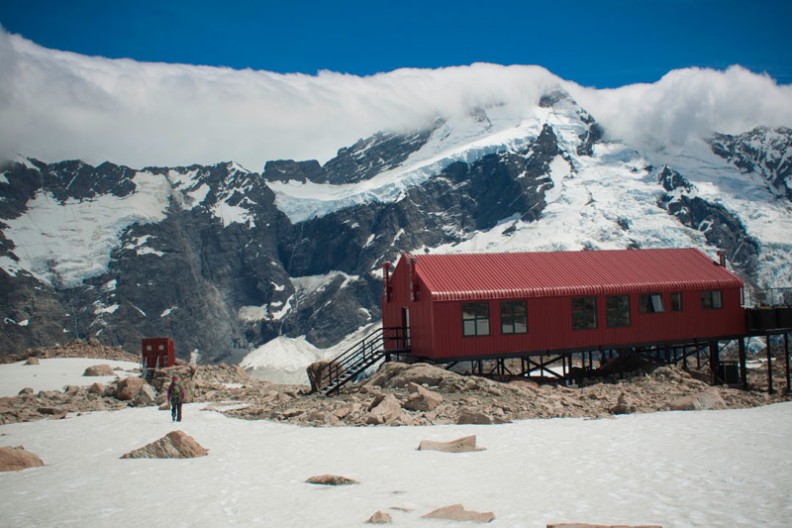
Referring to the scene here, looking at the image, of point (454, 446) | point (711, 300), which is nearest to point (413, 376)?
point (454, 446)

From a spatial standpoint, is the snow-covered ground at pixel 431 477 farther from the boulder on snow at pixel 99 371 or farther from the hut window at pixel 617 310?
the boulder on snow at pixel 99 371

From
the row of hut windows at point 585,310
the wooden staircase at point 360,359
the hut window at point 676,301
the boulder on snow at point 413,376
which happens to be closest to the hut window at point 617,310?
the row of hut windows at point 585,310

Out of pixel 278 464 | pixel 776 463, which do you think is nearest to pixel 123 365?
pixel 278 464

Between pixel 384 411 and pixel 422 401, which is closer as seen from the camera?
pixel 384 411

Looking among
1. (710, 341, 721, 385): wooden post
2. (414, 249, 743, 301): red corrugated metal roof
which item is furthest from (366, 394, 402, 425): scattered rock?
(710, 341, 721, 385): wooden post

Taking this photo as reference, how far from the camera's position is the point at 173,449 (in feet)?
60.1

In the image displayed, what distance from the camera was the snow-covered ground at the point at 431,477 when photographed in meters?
12.4

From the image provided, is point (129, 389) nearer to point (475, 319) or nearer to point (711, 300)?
point (475, 319)

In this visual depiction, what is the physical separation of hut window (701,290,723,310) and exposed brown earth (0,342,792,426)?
3681 millimetres

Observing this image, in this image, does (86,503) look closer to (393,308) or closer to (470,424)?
(470,424)

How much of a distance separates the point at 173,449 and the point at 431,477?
280 inches

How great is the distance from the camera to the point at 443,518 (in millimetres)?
12094

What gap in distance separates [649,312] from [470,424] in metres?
18.3

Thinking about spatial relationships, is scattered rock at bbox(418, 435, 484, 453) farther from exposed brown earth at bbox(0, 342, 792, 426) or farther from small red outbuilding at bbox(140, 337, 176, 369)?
small red outbuilding at bbox(140, 337, 176, 369)
